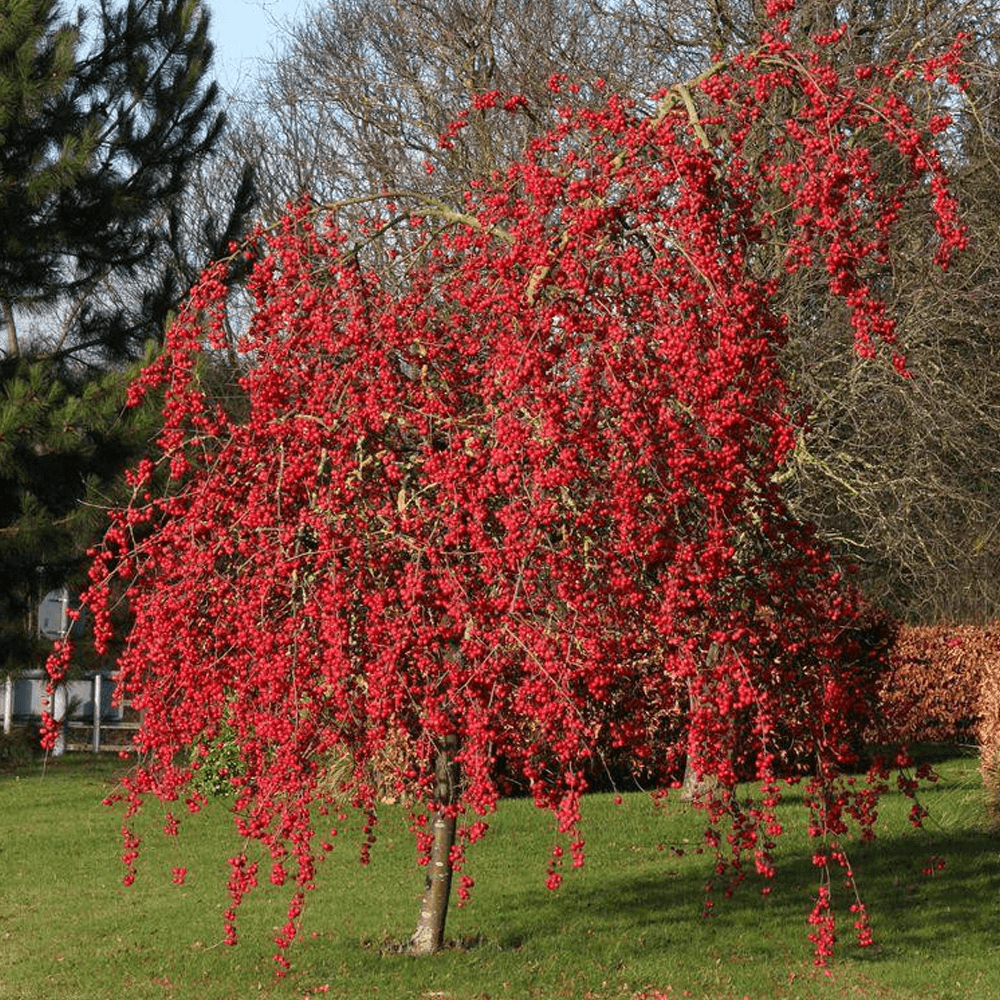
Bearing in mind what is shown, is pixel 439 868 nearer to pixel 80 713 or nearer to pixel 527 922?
pixel 527 922

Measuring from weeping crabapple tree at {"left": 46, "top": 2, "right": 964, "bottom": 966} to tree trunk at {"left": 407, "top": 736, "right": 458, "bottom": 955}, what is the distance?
61cm

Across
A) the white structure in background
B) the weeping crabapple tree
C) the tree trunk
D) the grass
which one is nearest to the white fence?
the white structure in background

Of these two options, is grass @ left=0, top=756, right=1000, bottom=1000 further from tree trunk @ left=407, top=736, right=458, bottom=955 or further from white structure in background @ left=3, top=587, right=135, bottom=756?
white structure in background @ left=3, top=587, right=135, bottom=756

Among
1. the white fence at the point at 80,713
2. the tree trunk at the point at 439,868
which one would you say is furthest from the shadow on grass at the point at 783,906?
the white fence at the point at 80,713

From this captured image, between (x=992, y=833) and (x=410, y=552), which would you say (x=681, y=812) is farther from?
(x=410, y=552)

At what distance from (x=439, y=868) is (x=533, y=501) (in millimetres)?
3208

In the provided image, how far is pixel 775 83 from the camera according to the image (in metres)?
6.16

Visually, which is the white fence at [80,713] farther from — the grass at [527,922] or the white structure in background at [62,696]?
the grass at [527,922]

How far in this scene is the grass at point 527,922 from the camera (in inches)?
303

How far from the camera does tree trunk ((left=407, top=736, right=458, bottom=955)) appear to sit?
7.66m

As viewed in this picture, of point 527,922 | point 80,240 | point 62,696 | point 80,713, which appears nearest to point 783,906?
point 527,922

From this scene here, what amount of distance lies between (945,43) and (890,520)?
4843 millimetres

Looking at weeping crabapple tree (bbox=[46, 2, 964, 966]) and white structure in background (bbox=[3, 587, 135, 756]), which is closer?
weeping crabapple tree (bbox=[46, 2, 964, 966])

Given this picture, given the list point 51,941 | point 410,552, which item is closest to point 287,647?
point 410,552
